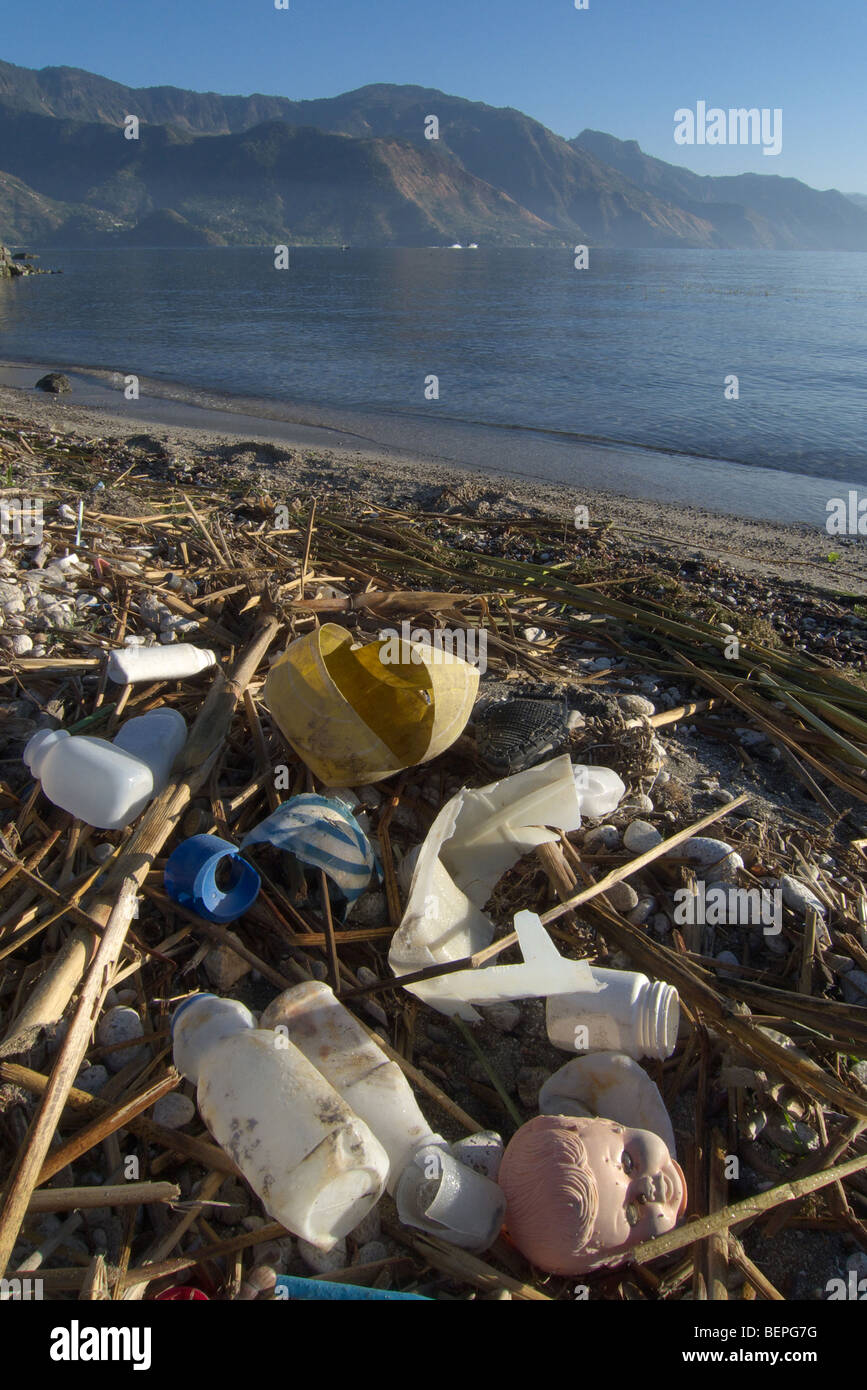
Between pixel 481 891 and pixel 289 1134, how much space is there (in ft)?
3.49

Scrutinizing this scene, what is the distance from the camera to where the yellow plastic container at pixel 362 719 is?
274 centimetres

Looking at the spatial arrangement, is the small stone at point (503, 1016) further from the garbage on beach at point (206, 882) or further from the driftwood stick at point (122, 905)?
the driftwood stick at point (122, 905)

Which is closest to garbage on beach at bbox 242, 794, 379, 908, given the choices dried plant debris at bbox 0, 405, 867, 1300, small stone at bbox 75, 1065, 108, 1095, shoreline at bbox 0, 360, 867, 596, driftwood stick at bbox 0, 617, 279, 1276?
dried plant debris at bbox 0, 405, 867, 1300

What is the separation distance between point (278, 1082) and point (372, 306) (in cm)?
3692

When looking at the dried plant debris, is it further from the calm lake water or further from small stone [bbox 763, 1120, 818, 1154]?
the calm lake water

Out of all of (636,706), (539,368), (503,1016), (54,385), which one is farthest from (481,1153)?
(539,368)

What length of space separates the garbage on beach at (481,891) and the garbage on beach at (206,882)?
51 centimetres

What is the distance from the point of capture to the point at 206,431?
12039 mm

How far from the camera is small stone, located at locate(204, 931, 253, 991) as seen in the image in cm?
222

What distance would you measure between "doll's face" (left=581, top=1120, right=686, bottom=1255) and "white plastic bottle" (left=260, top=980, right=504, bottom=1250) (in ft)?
0.80

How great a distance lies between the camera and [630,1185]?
1.68 metres

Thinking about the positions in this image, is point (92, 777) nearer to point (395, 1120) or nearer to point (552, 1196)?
point (395, 1120)
